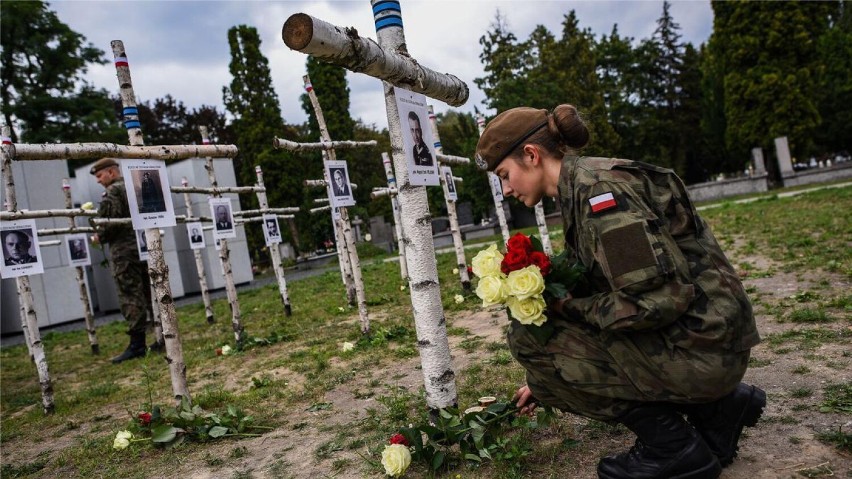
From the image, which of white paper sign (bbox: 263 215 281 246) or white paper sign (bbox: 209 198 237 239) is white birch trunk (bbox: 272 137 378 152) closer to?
white paper sign (bbox: 209 198 237 239)

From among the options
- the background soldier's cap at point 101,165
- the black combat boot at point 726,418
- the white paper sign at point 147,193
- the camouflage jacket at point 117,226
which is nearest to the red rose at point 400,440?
the black combat boot at point 726,418

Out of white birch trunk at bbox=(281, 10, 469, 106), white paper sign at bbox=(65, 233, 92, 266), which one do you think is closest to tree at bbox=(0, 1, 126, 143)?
white paper sign at bbox=(65, 233, 92, 266)

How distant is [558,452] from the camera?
2.85 metres

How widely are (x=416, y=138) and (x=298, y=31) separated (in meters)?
1.13

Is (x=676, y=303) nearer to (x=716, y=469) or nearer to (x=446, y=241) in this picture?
(x=716, y=469)

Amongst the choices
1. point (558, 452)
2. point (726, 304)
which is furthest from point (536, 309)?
point (558, 452)

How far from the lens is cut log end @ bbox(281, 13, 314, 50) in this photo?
2289 mm

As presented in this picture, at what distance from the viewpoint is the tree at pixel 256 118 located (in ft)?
98.1

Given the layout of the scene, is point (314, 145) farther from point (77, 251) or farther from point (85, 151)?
point (77, 251)

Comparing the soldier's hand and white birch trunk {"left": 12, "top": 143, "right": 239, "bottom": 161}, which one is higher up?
white birch trunk {"left": 12, "top": 143, "right": 239, "bottom": 161}

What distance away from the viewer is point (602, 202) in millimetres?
2137

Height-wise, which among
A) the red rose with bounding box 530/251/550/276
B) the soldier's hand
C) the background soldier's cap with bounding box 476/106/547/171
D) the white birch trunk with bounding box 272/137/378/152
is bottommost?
the soldier's hand

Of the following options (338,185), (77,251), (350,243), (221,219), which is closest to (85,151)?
(338,185)

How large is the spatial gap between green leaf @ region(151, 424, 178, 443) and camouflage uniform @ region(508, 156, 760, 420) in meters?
2.89
